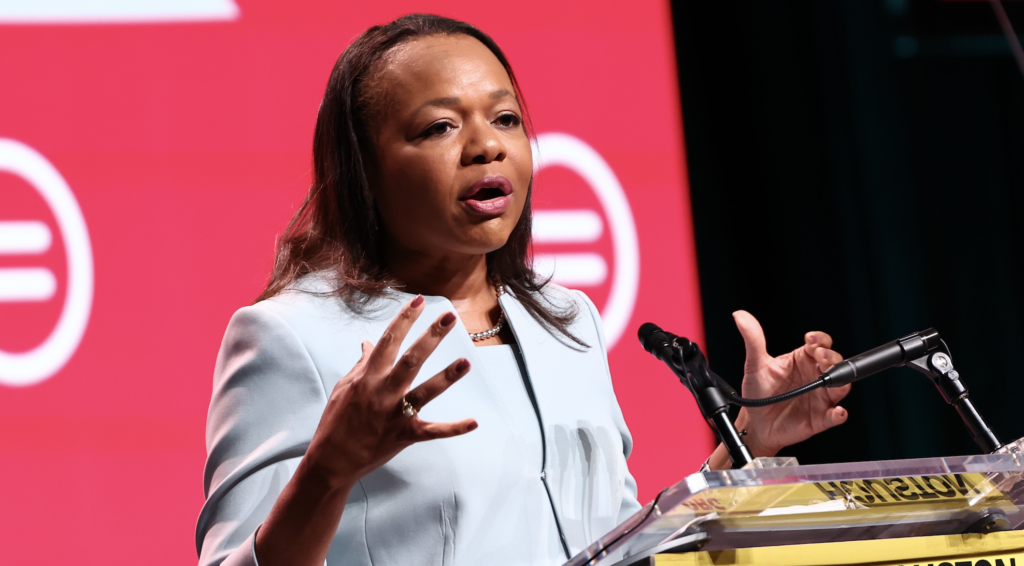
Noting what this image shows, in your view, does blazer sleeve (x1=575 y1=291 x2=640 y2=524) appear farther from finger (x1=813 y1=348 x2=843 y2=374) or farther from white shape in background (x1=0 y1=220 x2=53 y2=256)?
white shape in background (x1=0 y1=220 x2=53 y2=256)

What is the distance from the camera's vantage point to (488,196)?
→ 5.23ft

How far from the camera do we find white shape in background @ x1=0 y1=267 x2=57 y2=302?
2.34 meters

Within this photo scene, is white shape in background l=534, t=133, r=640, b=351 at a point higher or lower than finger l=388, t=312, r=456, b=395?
higher

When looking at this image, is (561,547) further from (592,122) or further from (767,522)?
(592,122)

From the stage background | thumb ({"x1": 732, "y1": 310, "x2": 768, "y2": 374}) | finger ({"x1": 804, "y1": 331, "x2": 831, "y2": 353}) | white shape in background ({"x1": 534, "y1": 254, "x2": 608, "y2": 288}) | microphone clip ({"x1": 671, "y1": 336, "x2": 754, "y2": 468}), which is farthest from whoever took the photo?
the stage background

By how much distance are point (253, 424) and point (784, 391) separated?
2.79 feet

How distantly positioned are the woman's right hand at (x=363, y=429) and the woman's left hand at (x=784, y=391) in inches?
28.6

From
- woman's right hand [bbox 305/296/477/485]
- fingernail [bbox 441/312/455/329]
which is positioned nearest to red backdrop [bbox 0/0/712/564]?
woman's right hand [bbox 305/296/477/485]

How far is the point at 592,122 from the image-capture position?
2.78 metres

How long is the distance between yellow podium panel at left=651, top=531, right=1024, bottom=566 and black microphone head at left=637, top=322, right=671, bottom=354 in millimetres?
438

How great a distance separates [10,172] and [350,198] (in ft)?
3.86

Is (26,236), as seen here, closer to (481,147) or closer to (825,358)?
(481,147)

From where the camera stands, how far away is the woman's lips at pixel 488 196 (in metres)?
1.56

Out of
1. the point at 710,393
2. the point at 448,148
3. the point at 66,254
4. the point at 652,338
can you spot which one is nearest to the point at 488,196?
the point at 448,148
